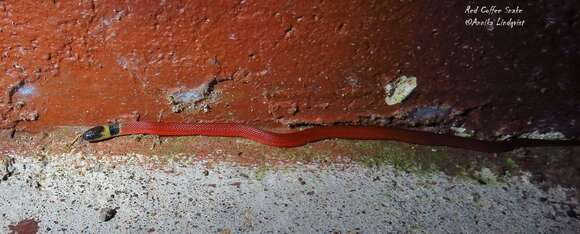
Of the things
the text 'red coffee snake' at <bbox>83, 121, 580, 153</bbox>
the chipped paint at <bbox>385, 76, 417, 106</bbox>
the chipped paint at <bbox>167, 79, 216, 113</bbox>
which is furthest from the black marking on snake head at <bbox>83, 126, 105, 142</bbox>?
the chipped paint at <bbox>385, 76, 417, 106</bbox>

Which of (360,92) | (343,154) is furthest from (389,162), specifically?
(360,92)

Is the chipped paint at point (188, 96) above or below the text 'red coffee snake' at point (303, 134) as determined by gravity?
above

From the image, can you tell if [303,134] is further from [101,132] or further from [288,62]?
[101,132]

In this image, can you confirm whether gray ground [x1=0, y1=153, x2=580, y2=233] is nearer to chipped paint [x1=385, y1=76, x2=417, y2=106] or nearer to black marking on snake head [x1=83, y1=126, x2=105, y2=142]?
black marking on snake head [x1=83, y1=126, x2=105, y2=142]

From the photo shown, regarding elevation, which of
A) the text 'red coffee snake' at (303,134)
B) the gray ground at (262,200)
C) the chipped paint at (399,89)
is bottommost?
the gray ground at (262,200)

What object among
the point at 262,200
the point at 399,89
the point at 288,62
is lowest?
the point at 262,200

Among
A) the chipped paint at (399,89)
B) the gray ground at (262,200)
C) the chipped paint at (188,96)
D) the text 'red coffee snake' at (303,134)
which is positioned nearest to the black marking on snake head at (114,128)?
the text 'red coffee snake' at (303,134)

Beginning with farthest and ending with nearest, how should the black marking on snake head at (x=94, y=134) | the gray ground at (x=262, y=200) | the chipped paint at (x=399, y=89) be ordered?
the black marking on snake head at (x=94, y=134)
the chipped paint at (x=399, y=89)
the gray ground at (x=262, y=200)

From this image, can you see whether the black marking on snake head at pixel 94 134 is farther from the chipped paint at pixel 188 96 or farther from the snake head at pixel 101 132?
the chipped paint at pixel 188 96

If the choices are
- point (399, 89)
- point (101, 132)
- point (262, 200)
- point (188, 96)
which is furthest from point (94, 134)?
point (399, 89)
